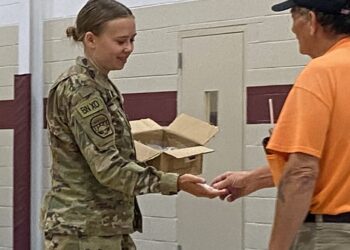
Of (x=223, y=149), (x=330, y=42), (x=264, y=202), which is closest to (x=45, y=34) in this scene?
(x=223, y=149)

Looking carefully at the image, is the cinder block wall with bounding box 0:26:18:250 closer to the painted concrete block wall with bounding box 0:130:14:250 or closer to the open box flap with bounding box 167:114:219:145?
the painted concrete block wall with bounding box 0:130:14:250

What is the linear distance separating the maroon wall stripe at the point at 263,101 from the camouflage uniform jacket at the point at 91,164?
207cm

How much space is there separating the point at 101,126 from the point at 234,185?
0.62 metres

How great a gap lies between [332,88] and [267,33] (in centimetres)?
273

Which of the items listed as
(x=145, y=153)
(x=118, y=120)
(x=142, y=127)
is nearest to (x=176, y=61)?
(x=142, y=127)

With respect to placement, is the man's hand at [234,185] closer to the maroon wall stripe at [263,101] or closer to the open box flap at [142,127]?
the open box flap at [142,127]

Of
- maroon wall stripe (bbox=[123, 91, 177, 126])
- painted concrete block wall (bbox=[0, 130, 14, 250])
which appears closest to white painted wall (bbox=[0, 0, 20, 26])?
painted concrete block wall (bbox=[0, 130, 14, 250])

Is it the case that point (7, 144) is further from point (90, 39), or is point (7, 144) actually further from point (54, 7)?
point (90, 39)

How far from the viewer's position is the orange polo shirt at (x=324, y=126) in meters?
2.12

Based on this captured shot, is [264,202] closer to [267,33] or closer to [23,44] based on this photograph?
[267,33]

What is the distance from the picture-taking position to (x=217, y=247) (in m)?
5.03

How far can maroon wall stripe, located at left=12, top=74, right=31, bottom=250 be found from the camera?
20.1 ft

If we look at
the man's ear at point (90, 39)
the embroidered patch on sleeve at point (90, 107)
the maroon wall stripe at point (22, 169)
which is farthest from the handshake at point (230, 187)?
the maroon wall stripe at point (22, 169)

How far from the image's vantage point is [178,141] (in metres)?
3.09
